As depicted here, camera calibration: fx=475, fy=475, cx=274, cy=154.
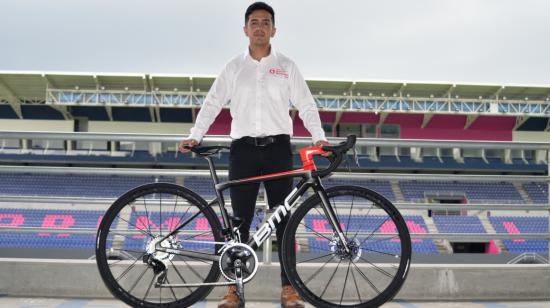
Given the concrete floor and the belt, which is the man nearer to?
the belt

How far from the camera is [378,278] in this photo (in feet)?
8.11

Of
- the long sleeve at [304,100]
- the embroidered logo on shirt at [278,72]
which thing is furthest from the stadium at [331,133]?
the embroidered logo on shirt at [278,72]

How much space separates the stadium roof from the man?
19.7 meters

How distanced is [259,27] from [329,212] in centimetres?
104

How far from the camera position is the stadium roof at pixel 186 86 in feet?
72.5

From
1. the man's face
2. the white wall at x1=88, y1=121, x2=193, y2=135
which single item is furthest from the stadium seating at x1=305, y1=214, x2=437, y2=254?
the white wall at x1=88, y1=121, x2=193, y2=135

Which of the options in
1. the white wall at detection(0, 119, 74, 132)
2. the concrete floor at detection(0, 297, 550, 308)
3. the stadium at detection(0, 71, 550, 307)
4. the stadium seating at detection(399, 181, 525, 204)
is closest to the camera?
the concrete floor at detection(0, 297, 550, 308)

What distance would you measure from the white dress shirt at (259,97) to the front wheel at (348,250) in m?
0.42

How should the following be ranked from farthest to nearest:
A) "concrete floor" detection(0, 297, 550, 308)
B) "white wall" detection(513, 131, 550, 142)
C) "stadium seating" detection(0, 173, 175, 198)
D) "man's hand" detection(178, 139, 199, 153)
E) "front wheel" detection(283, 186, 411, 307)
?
"white wall" detection(513, 131, 550, 142) → "stadium seating" detection(0, 173, 175, 198) → "concrete floor" detection(0, 297, 550, 308) → "man's hand" detection(178, 139, 199, 153) → "front wheel" detection(283, 186, 411, 307)

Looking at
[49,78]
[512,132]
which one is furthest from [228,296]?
[512,132]

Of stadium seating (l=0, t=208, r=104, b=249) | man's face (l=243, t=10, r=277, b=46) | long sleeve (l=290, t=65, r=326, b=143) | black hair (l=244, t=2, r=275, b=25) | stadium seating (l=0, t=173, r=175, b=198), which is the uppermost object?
black hair (l=244, t=2, r=275, b=25)

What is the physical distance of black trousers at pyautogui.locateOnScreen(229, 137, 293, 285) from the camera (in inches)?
99.1

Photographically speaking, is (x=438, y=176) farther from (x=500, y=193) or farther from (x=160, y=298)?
(x=500, y=193)

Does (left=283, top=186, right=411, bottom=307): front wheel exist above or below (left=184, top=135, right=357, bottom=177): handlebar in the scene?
below
